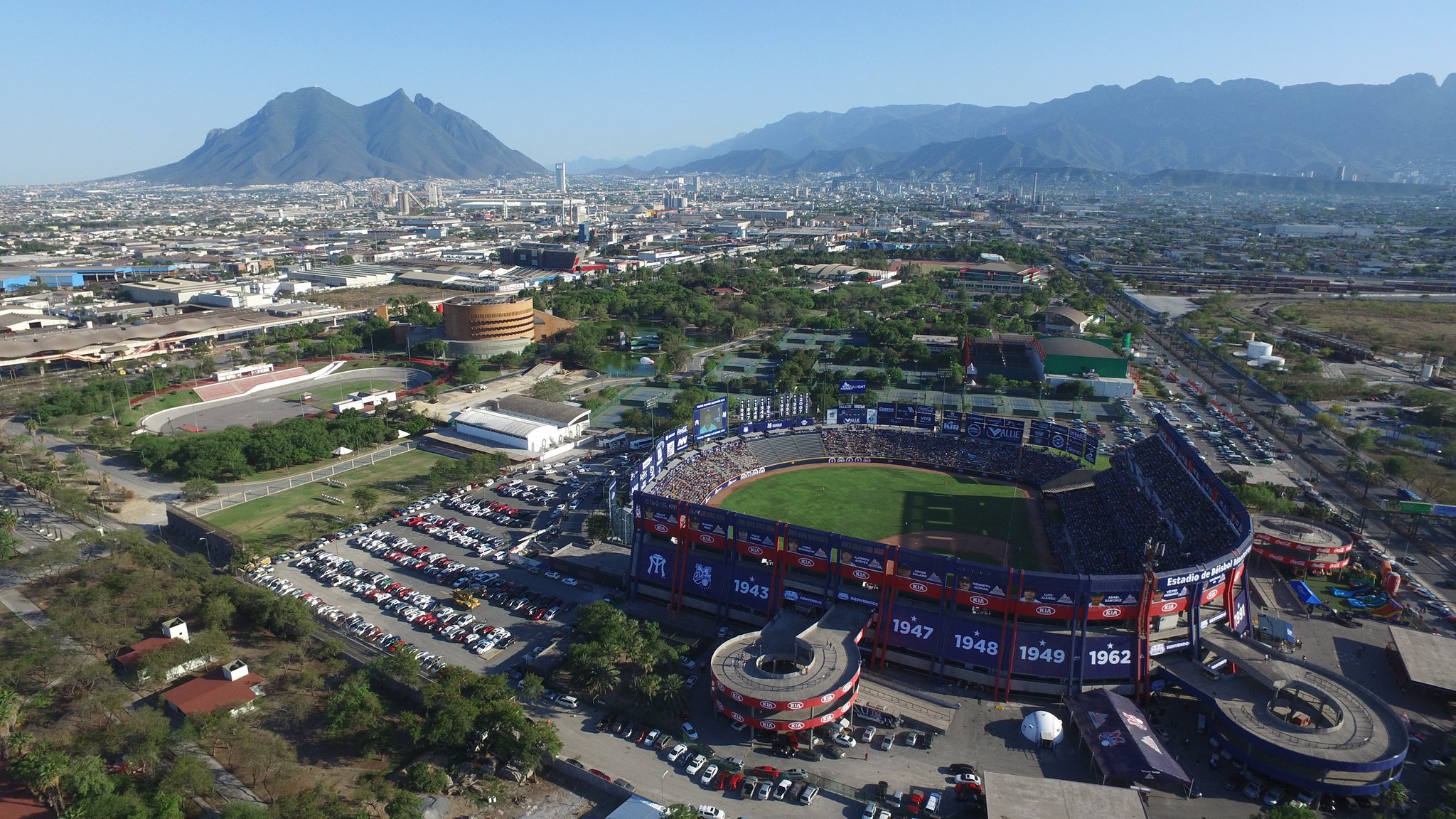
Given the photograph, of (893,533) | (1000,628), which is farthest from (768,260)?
(1000,628)

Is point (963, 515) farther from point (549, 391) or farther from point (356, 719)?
point (549, 391)

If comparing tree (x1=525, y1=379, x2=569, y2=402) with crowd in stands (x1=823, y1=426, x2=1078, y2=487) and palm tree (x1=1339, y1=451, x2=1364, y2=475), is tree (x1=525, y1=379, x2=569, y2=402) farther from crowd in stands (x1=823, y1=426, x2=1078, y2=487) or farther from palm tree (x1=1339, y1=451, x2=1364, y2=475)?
palm tree (x1=1339, y1=451, x2=1364, y2=475)

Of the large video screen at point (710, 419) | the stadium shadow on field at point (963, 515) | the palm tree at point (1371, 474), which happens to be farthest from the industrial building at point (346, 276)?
the palm tree at point (1371, 474)

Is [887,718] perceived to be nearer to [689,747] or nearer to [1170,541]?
[689,747]

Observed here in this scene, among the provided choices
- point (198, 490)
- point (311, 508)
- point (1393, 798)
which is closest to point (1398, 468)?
point (1393, 798)

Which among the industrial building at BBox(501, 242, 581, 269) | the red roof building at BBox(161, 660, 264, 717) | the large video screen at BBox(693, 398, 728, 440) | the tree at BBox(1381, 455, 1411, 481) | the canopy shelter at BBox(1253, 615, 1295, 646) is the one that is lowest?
the canopy shelter at BBox(1253, 615, 1295, 646)

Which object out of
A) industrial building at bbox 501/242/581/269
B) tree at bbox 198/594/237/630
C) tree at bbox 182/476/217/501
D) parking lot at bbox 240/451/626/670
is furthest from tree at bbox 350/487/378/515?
industrial building at bbox 501/242/581/269

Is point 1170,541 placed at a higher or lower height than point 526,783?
higher
